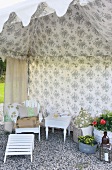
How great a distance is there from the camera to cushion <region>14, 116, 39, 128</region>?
497 cm

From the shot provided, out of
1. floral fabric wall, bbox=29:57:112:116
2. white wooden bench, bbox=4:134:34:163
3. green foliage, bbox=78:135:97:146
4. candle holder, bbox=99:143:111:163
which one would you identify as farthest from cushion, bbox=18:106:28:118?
candle holder, bbox=99:143:111:163

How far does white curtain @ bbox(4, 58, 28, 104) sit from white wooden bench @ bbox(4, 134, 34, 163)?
1696 mm

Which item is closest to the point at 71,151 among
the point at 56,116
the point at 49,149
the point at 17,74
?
the point at 49,149

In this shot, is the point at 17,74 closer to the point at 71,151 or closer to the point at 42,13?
the point at 71,151

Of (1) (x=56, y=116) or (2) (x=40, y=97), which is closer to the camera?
(1) (x=56, y=116)

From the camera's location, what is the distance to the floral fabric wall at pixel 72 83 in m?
5.24

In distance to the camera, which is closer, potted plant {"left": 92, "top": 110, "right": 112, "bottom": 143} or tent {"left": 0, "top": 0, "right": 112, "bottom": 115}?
potted plant {"left": 92, "top": 110, "right": 112, "bottom": 143}

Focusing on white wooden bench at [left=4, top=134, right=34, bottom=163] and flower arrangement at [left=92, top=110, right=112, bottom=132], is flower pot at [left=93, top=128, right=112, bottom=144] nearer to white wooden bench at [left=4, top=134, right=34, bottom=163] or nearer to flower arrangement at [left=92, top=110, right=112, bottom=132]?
flower arrangement at [left=92, top=110, right=112, bottom=132]

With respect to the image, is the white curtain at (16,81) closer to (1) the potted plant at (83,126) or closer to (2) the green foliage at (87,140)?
(1) the potted plant at (83,126)

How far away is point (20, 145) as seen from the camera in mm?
4074

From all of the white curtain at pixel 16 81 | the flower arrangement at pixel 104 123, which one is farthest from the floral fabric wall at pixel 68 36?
the flower arrangement at pixel 104 123

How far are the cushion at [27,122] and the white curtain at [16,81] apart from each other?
949 millimetres

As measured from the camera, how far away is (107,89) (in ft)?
17.1

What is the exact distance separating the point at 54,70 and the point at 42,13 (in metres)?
3.14
